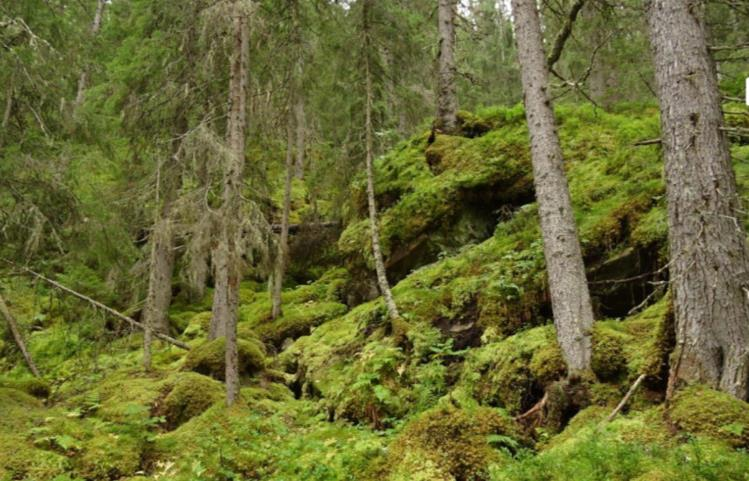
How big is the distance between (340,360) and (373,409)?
236 cm

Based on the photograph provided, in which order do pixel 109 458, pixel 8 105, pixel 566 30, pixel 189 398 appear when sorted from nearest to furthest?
pixel 109 458, pixel 566 30, pixel 189 398, pixel 8 105

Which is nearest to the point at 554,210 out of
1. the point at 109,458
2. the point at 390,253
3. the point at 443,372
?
the point at 443,372

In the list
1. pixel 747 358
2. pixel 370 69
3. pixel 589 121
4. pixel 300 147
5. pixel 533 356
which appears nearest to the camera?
pixel 747 358

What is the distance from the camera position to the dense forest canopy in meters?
4.99

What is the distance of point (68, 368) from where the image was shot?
1360 cm

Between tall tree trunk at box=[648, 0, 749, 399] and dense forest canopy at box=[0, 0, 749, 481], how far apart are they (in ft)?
0.07

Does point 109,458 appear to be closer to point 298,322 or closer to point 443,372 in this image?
point 443,372

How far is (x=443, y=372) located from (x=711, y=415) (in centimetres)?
365

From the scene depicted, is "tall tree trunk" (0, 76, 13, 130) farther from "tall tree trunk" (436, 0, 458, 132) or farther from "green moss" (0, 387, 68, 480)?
"tall tree trunk" (436, 0, 458, 132)

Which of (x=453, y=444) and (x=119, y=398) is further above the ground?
(x=453, y=444)

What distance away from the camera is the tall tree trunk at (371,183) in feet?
31.6

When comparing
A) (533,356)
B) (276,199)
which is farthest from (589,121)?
(276,199)

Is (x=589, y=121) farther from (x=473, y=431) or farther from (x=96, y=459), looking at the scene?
(x=96, y=459)

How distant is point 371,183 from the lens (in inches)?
437
